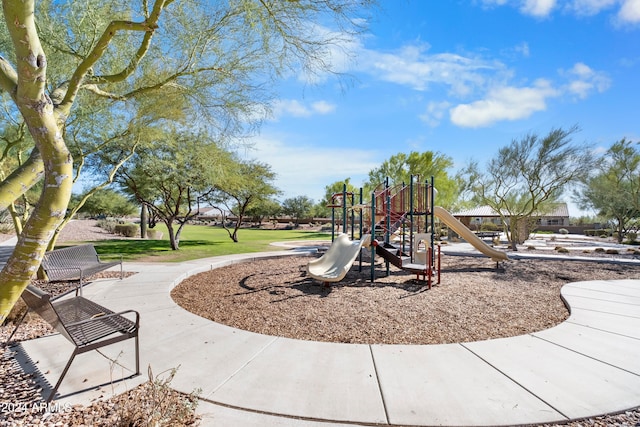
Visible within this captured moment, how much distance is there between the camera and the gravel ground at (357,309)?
268cm

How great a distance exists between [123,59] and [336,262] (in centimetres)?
611

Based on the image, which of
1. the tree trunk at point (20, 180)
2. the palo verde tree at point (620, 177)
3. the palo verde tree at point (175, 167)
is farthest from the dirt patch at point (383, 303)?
the palo verde tree at point (620, 177)

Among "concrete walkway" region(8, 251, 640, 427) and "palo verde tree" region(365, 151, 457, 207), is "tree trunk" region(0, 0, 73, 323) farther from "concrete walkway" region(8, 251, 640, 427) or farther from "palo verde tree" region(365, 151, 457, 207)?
"palo verde tree" region(365, 151, 457, 207)

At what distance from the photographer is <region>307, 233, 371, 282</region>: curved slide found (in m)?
7.18

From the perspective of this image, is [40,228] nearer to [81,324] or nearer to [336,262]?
[81,324]

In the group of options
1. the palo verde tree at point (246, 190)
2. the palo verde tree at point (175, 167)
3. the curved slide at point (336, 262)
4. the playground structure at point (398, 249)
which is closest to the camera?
the curved slide at point (336, 262)

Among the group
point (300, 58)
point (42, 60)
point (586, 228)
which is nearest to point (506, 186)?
point (300, 58)

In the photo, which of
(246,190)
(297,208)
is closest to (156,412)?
(246,190)

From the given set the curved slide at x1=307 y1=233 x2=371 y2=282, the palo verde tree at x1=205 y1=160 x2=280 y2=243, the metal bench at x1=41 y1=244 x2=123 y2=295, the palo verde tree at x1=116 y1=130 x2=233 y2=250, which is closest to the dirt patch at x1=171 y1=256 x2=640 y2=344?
the curved slide at x1=307 y1=233 x2=371 y2=282

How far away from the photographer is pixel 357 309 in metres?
5.77

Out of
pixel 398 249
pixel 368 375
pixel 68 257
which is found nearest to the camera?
pixel 368 375

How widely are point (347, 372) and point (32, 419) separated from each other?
2.61 meters

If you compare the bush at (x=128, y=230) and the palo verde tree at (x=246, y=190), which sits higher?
the palo verde tree at (x=246, y=190)

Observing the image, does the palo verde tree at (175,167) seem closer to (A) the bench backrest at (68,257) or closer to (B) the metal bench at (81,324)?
(A) the bench backrest at (68,257)
